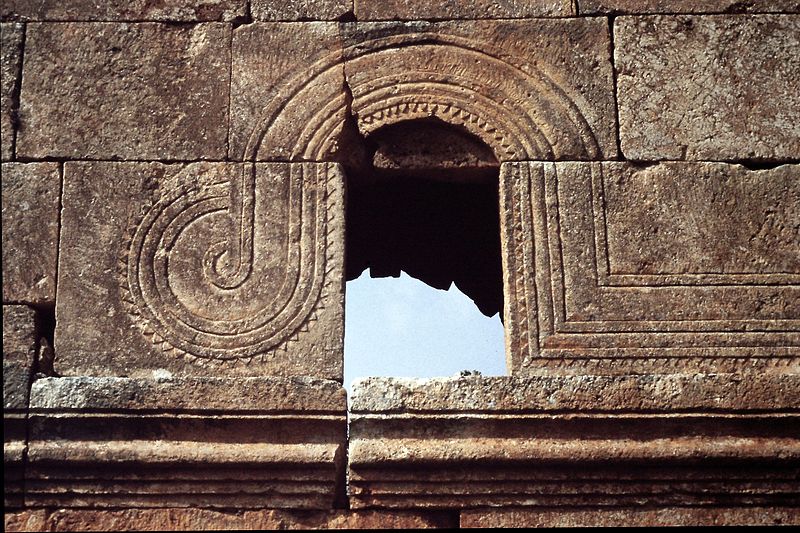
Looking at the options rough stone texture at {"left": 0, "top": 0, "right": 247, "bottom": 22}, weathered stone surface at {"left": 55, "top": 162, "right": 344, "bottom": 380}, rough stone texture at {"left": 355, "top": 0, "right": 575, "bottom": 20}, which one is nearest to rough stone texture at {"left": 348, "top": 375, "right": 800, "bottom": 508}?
weathered stone surface at {"left": 55, "top": 162, "right": 344, "bottom": 380}

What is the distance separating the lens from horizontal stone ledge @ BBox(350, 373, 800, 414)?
4.50 meters

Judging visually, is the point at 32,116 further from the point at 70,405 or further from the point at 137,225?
the point at 70,405

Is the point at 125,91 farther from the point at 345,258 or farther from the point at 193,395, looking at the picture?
the point at 193,395

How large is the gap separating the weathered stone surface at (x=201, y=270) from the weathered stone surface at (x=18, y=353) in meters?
0.12

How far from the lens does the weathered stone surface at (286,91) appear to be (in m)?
5.02

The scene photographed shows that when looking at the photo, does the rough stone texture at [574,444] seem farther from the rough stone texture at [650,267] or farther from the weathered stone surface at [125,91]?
the weathered stone surface at [125,91]

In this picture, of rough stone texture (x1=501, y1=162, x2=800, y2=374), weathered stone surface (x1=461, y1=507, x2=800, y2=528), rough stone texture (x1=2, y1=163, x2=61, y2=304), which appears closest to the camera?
weathered stone surface (x1=461, y1=507, x2=800, y2=528)

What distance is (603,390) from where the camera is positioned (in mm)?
4527

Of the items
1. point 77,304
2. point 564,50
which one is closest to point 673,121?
point 564,50

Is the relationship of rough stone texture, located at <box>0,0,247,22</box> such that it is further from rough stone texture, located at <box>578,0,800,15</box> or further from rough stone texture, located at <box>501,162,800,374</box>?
rough stone texture, located at <box>578,0,800,15</box>

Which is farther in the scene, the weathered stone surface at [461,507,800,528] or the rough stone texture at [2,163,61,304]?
the rough stone texture at [2,163,61,304]

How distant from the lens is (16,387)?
4.61 m

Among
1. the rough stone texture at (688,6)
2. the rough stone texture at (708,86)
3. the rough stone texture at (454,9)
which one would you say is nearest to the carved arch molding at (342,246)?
the rough stone texture at (454,9)

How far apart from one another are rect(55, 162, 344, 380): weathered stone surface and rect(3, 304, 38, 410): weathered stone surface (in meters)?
0.12
